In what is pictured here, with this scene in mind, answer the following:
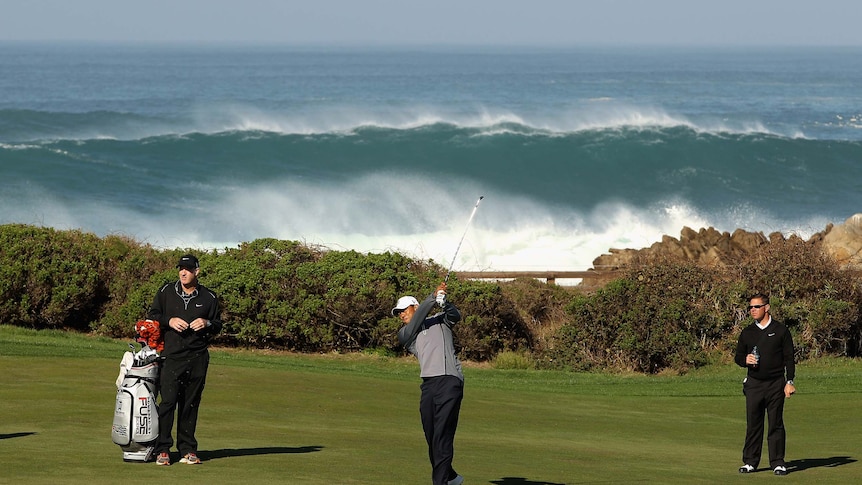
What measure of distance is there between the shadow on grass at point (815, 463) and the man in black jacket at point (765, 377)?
34cm

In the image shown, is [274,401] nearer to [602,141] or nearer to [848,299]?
[848,299]

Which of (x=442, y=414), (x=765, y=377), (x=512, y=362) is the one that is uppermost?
(x=765, y=377)

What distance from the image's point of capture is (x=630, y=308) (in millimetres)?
24844

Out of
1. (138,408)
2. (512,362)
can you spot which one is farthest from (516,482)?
(512,362)

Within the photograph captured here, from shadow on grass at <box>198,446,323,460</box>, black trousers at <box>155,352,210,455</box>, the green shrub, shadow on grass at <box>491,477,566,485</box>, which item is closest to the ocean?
the green shrub

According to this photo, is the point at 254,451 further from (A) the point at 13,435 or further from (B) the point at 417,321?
(B) the point at 417,321

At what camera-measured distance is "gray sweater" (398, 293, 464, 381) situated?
1048cm

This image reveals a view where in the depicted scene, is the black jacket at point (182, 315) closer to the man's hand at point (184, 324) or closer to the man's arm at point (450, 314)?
the man's hand at point (184, 324)

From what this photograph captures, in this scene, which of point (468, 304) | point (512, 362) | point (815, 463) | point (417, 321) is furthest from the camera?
point (468, 304)

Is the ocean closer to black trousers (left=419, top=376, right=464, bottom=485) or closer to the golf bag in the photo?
the golf bag

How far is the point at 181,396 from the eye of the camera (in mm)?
11297

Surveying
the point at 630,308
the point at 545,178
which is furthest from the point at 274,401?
the point at 545,178

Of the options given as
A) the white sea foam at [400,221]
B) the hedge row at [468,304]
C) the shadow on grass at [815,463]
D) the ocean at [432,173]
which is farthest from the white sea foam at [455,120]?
the shadow on grass at [815,463]

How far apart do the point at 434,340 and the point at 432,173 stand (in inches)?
2060
